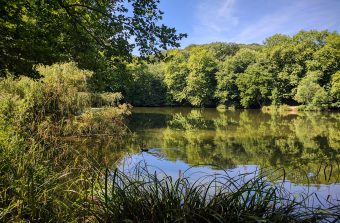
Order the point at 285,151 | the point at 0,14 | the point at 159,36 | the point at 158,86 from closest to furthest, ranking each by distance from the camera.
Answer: the point at 0,14 → the point at 159,36 → the point at 285,151 → the point at 158,86

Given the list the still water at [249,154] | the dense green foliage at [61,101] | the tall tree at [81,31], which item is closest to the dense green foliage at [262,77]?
the still water at [249,154]

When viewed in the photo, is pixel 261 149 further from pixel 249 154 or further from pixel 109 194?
pixel 109 194

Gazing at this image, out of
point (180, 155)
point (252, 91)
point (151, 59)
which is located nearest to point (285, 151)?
point (180, 155)

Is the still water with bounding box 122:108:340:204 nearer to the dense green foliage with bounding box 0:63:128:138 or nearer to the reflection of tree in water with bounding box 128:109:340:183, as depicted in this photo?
the reflection of tree in water with bounding box 128:109:340:183

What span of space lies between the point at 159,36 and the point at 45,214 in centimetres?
273

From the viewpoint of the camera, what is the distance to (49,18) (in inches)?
188

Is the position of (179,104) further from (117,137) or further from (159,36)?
(159,36)

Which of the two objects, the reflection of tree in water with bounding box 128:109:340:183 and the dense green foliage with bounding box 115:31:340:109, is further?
the dense green foliage with bounding box 115:31:340:109

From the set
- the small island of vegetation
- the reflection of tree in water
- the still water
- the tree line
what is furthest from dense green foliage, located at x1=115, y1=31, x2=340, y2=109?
the small island of vegetation

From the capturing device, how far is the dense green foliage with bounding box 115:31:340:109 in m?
40.6

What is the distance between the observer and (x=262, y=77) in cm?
4369

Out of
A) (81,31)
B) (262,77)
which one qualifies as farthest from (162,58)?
(262,77)

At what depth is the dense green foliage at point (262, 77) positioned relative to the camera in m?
40.6

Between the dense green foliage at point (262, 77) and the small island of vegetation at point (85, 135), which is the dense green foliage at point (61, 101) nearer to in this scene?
the small island of vegetation at point (85, 135)
